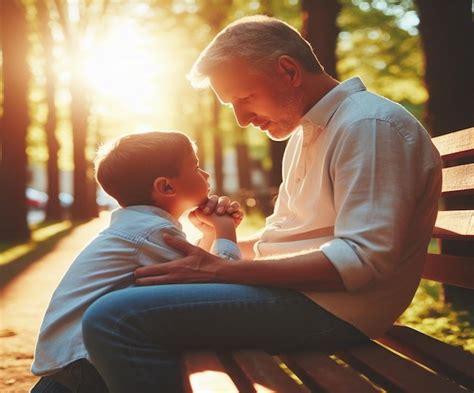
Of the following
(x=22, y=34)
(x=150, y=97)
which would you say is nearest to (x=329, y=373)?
(x=22, y=34)

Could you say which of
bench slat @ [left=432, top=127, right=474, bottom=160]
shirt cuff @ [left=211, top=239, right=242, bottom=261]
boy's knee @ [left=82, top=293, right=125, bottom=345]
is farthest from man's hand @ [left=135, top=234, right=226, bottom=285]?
bench slat @ [left=432, top=127, right=474, bottom=160]

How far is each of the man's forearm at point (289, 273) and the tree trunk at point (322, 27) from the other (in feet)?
27.1

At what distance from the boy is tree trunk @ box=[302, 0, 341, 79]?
780cm

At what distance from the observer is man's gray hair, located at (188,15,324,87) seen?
113 inches

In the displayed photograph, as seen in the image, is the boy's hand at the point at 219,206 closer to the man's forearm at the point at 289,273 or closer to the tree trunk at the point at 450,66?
the man's forearm at the point at 289,273

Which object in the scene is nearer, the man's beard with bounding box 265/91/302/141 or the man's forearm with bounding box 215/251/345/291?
the man's forearm with bounding box 215/251/345/291

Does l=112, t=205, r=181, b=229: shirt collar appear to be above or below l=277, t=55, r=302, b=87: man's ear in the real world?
below

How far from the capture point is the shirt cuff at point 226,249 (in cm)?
298

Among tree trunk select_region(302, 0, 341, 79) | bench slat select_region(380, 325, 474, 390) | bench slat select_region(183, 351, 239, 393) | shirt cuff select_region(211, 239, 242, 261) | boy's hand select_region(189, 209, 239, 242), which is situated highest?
tree trunk select_region(302, 0, 341, 79)

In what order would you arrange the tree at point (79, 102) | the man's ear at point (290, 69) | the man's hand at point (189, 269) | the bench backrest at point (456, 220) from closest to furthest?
the man's hand at point (189, 269) → the man's ear at point (290, 69) → the bench backrest at point (456, 220) → the tree at point (79, 102)

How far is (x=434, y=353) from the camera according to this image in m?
2.51

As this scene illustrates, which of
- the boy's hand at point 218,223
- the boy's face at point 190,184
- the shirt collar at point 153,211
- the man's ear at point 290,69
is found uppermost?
the man's ear at point 290,69

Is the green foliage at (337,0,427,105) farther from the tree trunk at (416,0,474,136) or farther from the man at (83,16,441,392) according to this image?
the man at (83,16,441,392)

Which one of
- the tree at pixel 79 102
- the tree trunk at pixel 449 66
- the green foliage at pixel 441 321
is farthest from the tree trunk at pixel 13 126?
the tree trunk at pixel 449 66
